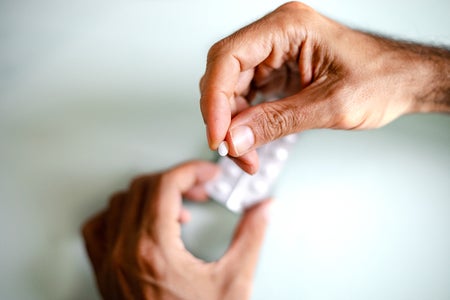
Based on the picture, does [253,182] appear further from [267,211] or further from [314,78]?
[314,78]

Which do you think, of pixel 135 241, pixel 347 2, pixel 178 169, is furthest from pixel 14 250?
pixel 347 2

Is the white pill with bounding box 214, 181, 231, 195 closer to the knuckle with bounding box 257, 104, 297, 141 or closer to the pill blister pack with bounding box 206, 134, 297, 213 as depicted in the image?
the pill blister pack with bounding box 206, 134, 297, 213

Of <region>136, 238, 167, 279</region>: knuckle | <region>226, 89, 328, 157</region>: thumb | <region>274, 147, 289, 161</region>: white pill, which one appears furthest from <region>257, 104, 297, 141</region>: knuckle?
<region>136, 238, 167, 279</region>: knuckle

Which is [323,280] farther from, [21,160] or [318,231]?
[21,160]

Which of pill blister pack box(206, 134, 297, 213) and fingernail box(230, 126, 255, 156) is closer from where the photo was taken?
fingernail box(230, 126, 255, 156)

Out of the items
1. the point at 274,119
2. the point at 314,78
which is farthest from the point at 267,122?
the point at 314,78
